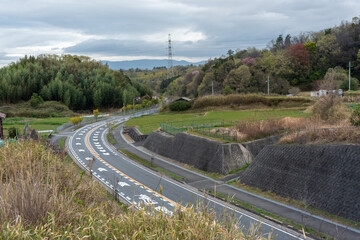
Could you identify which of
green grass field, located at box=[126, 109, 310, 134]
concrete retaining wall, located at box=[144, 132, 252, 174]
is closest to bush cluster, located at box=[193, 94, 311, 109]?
green grass field, located at box=[126, 109, 310, 134]

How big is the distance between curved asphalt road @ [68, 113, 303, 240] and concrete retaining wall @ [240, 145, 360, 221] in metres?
2.33

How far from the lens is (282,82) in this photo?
66188 millimetres

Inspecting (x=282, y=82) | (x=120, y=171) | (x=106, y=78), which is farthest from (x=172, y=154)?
(x=106, y=78)

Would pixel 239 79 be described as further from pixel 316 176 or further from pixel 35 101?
pixel 316 176

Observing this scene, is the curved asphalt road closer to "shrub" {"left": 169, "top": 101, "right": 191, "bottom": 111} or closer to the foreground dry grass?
the foreground dry grass

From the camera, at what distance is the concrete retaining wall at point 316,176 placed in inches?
496

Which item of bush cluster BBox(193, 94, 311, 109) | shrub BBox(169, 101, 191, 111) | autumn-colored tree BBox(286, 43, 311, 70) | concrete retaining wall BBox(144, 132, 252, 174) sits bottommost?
concrete retaining wall BBox(144, 132, 252, 174)

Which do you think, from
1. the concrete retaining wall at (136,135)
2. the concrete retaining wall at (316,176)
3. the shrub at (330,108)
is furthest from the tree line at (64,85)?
the concrete retaining wall at (316,176)

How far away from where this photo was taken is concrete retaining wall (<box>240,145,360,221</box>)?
41.3 feet

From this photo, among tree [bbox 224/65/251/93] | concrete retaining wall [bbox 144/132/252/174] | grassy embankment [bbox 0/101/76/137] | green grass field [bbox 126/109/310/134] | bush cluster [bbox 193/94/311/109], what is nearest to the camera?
concrete retaining wall [bbox 144/132/252/174]

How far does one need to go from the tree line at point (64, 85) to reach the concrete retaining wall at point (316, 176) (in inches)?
2704

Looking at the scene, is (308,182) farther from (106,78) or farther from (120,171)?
(106,78)

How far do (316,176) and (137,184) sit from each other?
9818 mm

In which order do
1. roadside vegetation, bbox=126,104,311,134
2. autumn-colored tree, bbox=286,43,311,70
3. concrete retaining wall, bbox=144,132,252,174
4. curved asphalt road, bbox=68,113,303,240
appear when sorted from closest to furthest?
curved asphalt road, bbox=68,113,303,240 → concrete retaining wall, bbox=144,132,252,174 → roadside vegetation, bbox=126,104,311,134 → autumn-colored tree, bbox=286,43,311,70
